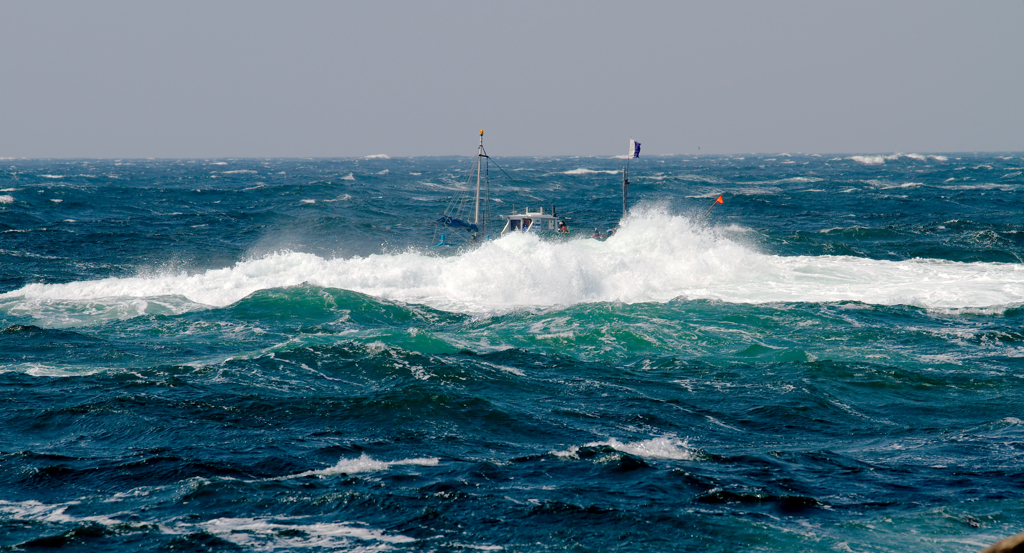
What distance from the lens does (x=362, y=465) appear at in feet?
36.7

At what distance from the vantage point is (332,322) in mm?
23047

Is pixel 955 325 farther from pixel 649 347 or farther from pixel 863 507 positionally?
pixel 863 507

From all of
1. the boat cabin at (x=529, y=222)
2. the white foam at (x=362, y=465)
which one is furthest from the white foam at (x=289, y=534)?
the boat cabin at (x=529, y=222)

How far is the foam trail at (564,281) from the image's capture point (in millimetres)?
25656

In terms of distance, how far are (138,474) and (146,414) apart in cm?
308

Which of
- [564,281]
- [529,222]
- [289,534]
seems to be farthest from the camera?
[529,222]

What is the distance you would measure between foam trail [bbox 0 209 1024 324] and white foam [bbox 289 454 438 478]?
1300cm

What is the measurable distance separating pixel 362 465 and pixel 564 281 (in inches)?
631

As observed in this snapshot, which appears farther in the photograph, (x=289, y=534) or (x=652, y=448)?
(x=652, y=448)

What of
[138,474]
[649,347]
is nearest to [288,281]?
[649,347]

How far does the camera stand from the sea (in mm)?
9344

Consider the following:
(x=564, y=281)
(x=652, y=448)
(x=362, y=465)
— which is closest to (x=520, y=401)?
(x=652, y=448)

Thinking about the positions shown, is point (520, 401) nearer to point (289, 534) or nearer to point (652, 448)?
point (652, 448)

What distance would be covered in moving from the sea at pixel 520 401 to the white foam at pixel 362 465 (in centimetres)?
4
